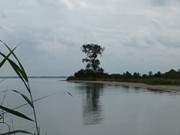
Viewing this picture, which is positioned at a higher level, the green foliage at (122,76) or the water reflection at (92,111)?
the green foliage at (122,76)

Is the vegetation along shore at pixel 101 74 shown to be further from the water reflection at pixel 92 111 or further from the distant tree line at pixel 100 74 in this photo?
the water reflection at pixel 92 111

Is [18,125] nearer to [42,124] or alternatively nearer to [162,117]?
[42,124]

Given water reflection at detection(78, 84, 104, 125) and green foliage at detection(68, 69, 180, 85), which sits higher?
green foliage at detection(68, 69, 180, 85)

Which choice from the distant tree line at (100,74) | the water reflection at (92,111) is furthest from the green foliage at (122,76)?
the water reflection at (92,111)

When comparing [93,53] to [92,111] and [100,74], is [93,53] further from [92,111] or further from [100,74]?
[92,111]

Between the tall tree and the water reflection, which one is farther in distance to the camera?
the tall tree

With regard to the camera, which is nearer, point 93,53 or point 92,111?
point 92,111

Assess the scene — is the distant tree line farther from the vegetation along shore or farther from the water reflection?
the water reflection

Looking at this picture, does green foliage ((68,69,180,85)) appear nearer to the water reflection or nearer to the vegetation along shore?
the vegetation along shore

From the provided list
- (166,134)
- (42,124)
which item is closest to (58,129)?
(42,124)

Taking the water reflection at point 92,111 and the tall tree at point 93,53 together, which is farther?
the tall tree at point 93,53

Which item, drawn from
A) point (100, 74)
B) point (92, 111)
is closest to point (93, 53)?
point (100, 74)

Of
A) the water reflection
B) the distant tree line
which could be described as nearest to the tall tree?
the distant tree line

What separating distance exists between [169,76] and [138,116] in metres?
63.4
